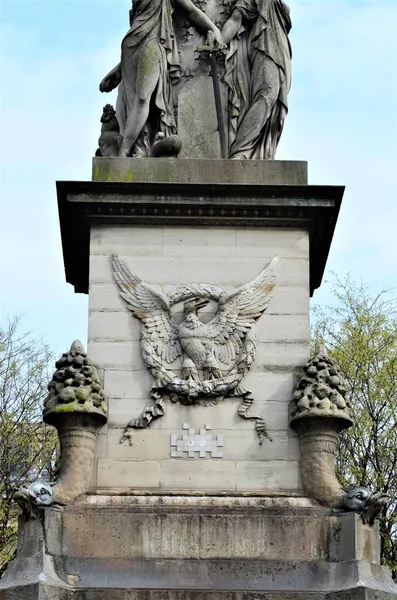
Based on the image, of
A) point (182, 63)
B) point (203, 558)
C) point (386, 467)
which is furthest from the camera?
point (386, 467)

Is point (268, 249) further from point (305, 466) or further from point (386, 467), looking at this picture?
point (386, 467)

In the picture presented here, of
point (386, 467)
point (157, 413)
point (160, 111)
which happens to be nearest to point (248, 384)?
point (157, 413)

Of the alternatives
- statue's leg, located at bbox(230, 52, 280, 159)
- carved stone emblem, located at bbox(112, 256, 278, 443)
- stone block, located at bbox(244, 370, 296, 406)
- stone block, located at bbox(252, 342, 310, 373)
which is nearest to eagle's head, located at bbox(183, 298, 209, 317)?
carved stone emblem, located at bbox(112, 256, 278, 443)

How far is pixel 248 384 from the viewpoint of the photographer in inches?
664

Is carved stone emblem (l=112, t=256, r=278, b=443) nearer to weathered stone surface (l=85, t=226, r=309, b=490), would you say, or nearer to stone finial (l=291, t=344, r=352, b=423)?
weathered stone surface (l=85, t=226, r=309, b=490)

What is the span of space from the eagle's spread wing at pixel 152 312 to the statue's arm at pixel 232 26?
10.4 ft

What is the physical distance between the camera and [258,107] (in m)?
18.3

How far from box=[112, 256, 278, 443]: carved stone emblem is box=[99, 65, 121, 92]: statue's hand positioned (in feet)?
8.93

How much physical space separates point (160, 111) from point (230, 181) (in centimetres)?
134

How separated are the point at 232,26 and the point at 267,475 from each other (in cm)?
547

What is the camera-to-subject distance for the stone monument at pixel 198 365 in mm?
15844

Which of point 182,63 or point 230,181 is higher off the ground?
point 182,63

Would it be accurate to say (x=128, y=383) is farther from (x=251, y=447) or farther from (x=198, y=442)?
(x=251, y=447)

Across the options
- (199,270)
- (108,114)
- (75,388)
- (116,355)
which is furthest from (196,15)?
(75,388)
